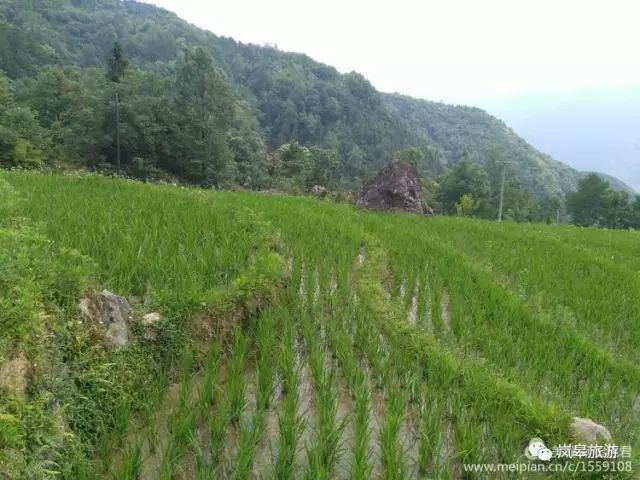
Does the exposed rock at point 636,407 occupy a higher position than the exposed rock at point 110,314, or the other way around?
the exposed rock at point 110,314

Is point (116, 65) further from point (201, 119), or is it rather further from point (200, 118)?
point (201, 119)

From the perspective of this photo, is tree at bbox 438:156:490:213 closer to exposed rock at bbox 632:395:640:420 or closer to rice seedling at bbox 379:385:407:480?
exposed rock at bbox 632:395:640:420

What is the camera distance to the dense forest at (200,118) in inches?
1096

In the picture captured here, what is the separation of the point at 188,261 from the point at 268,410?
2043 millimetres

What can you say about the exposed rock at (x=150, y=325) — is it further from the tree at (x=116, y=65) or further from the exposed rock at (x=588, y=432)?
the tree at (x=116, y=65)

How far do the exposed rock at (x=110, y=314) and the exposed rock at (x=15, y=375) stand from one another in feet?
1.88

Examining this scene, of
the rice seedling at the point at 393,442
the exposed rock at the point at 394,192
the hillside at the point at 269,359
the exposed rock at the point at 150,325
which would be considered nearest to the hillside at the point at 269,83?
the exposed rock at the point at 394,192

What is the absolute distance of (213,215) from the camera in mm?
6773

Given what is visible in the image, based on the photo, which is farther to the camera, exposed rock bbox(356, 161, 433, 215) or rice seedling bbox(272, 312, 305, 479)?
exposed rock bbox(356, 161, 433, 215)

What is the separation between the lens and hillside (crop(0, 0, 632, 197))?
215ft

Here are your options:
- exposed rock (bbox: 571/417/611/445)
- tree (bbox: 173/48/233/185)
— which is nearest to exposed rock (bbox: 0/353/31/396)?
exposed rock (bbox: 571/417/611/445)

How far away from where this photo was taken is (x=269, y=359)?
354 cm

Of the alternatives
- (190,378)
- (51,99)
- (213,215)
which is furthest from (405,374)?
(51,99)

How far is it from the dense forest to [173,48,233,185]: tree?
0.30ft
